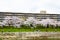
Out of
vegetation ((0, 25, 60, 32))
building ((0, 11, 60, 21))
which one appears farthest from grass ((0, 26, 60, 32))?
building ((0, 11, 60, 21))

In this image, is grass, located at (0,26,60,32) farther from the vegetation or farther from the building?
the building

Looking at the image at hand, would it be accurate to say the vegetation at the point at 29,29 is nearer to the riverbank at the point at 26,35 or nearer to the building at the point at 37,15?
the riverbank at the point at 26,35

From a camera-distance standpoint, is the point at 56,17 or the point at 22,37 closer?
the point at 22,37

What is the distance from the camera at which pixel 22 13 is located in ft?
29.1

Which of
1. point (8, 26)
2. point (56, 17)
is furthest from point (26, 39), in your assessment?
point (56, 17)

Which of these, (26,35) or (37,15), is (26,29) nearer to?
(26,35)

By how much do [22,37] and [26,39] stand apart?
152mm

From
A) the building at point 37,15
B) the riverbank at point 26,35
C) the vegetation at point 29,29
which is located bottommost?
the riverbank at point 26,35

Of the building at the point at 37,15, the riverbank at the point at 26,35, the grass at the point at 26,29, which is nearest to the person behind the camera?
the riverbank at the point at 26,35

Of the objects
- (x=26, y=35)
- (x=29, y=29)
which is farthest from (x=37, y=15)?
(x=26, y=35)

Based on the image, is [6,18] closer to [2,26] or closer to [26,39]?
[2,26]

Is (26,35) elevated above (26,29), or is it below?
below

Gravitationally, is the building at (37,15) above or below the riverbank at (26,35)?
above

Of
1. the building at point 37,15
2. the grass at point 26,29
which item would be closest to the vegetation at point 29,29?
the grass at point 26,29
